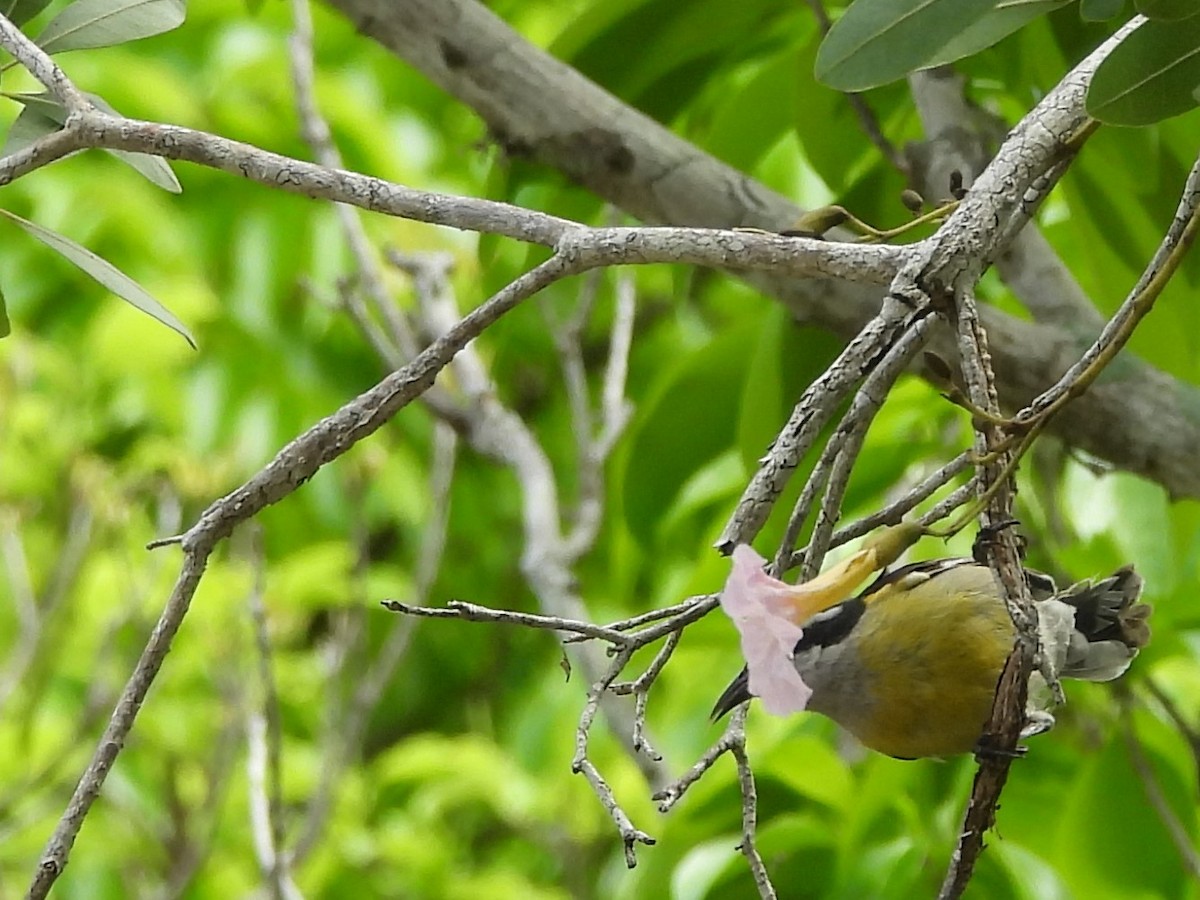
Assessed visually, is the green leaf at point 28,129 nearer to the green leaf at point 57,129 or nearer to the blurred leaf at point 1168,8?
the green leaf at point 57,129

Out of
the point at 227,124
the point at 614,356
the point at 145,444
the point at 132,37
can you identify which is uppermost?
the point at 227,124

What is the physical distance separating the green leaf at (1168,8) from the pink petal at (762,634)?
22 centimetres

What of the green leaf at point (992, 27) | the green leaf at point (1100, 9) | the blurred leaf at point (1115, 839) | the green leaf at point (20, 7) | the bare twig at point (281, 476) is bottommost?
the blurred leaf at point (1115, 839)

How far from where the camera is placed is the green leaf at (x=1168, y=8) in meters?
0.43

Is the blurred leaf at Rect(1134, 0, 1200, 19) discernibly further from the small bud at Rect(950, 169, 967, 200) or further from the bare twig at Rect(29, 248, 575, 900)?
the bare twig at Rect(29, 248, 575, 900)

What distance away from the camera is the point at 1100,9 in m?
0.47

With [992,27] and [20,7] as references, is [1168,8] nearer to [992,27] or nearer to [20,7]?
[992,27]

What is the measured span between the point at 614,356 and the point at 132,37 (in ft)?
3.27

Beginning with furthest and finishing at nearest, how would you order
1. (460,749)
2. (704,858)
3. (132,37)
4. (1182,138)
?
(460,749) → (704,858) → (1182,138) → (132,37)

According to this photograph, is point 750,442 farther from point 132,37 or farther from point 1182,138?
point 132,37

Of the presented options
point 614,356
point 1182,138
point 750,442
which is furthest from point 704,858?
point 614,356

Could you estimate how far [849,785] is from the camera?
0.97 metres

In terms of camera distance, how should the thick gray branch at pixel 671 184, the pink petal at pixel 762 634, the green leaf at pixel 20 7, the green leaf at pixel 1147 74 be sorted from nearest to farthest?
the pink petal at pixel 762 634 → the green leaf at pixel 1147 74 → the green leaf at pixel 20 7 → the thick gray branch at pixel 671 184

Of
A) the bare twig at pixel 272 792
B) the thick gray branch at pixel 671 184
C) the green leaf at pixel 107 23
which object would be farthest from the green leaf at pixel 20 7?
the bare twig at pixel 272 792
